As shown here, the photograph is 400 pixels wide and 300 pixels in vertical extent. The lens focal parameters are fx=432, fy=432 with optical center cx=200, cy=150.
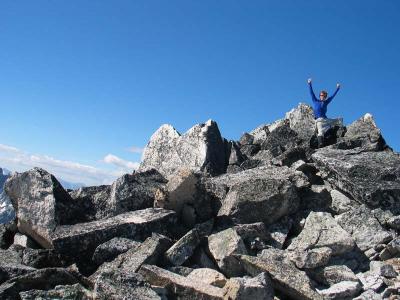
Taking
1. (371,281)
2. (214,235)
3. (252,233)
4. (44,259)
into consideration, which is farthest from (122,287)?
(371,281)

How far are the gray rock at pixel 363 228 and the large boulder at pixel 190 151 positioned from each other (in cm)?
651

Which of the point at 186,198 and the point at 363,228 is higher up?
the point at 186,198

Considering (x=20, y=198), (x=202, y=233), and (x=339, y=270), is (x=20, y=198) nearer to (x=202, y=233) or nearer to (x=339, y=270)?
(x=202, y=233)

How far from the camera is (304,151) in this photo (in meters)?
17.5

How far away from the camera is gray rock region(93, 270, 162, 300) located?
7770 mm

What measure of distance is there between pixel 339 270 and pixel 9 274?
24.4 ft

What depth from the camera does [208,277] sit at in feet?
31.3

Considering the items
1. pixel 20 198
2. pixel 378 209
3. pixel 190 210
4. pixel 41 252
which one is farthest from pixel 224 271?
pixel 20 198

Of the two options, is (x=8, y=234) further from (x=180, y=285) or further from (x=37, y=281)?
(x=180, y=285)

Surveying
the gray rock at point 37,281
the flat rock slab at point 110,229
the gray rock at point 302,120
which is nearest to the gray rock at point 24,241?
the flat rock slab at point 110,229

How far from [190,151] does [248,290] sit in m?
10.8

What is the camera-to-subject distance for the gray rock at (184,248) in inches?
413

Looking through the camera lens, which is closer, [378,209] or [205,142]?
[378,209]

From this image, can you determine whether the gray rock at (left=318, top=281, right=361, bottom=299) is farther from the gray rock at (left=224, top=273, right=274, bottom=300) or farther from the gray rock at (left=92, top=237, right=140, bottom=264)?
the gray rock at (left=92, top=237, right=140, bottom=264)
